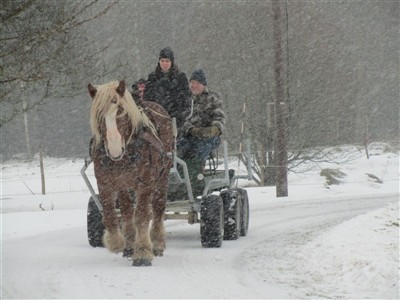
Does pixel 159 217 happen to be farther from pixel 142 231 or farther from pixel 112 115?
pixel 112 115

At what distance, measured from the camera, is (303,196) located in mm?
17250

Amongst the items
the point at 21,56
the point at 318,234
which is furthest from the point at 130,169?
the point at 318,234

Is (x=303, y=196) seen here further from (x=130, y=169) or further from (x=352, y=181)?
(x=130, y=169)

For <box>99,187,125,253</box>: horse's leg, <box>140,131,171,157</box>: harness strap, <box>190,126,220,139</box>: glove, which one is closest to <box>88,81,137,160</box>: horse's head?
<box>140,131,171,157</box>: harness strap

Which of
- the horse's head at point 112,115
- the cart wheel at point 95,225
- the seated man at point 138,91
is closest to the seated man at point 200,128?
the seated man at point 138,91

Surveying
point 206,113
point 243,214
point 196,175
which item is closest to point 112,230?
point 196,175

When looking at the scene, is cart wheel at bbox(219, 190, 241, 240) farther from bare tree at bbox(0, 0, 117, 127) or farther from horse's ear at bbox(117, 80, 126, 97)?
horse's ear at bbox(117, 80, 126, 97)

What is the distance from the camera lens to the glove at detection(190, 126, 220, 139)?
376 inches

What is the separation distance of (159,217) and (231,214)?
138 centimetres

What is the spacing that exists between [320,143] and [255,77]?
2884 mm

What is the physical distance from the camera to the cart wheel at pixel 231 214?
9.74 m

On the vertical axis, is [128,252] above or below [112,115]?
below

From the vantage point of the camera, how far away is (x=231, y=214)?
9734 mm

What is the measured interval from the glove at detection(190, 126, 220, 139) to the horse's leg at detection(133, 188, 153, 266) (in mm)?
2095
